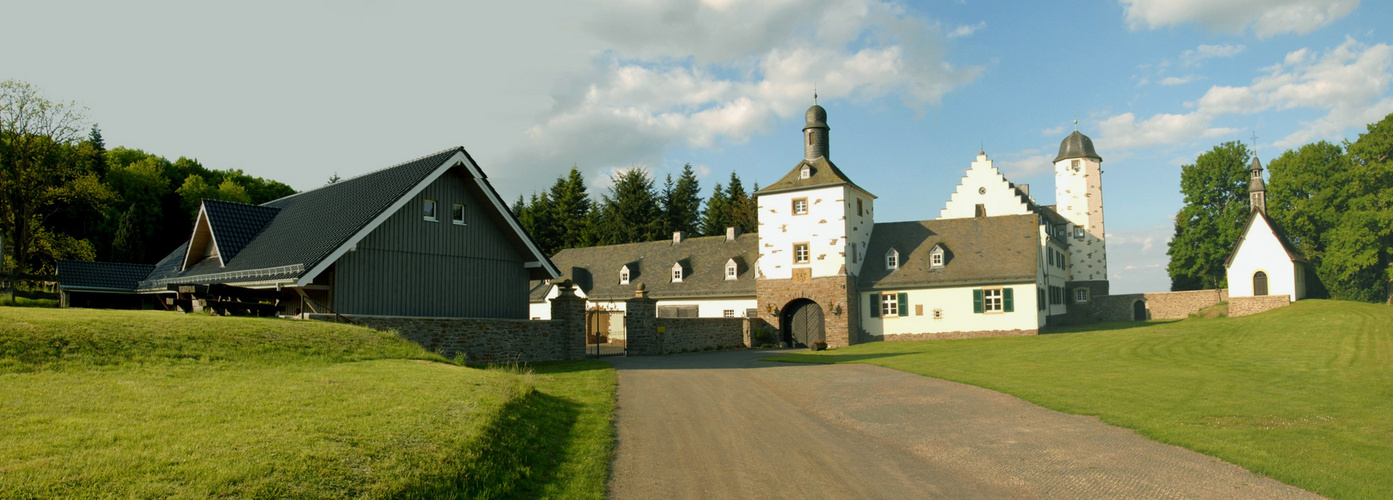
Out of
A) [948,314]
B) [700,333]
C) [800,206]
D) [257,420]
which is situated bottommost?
[700,333]

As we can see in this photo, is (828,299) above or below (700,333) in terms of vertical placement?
above

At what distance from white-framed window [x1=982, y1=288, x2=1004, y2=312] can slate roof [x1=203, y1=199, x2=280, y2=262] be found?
3061 cm

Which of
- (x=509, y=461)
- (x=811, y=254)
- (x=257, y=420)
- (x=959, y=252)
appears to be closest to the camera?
(x=257, y=420)

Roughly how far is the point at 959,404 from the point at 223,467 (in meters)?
11.1

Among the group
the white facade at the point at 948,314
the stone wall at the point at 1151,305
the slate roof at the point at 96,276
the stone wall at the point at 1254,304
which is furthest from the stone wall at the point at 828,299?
the slate roof at the point at 96,276

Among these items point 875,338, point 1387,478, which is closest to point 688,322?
point 875,338

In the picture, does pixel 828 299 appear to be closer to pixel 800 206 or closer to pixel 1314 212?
pixel 800 206

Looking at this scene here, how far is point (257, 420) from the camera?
7.97 metres

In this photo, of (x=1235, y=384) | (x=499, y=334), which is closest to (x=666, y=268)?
(x=499, y=334)

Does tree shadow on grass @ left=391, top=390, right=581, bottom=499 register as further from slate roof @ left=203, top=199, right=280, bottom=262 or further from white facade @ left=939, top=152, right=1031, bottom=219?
white facade @ left=939, top=152, right=1031, bottom=219

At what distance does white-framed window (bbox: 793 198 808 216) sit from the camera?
1574 inches

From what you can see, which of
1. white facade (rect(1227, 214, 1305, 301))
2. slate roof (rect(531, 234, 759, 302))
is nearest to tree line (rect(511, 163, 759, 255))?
slate roof (rect(531, 234, 759, 302))

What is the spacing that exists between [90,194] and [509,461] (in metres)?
39.4

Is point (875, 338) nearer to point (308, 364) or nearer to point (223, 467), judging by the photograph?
point (308, 364)
